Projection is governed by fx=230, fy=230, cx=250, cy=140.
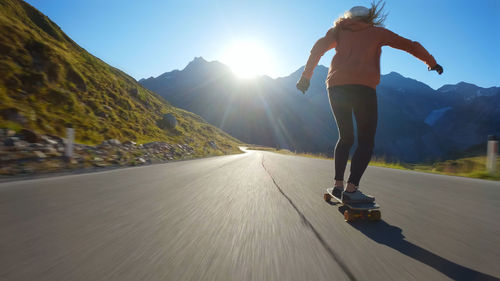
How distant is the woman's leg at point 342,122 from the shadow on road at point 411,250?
73 centimetres

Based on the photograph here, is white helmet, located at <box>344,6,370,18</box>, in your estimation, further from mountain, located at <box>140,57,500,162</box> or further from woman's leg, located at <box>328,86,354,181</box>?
mountain, located at <box>140,57,500,162</box>

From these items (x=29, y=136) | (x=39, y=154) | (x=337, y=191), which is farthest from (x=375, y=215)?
(x=29, y=136)

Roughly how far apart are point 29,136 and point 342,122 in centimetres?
810

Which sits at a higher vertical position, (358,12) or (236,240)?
(358,12)

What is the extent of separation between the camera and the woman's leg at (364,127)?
2.25 meters

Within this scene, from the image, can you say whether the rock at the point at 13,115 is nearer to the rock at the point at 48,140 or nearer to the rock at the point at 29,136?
the rock at the point at 29,136

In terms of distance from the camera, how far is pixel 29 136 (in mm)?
6379

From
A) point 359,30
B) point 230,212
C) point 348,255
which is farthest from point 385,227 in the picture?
point 359,30

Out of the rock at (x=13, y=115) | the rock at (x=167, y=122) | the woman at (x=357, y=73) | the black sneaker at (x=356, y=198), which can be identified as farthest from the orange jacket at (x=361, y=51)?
the rock at (x=167, y=122)

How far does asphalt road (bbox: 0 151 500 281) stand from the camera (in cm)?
109

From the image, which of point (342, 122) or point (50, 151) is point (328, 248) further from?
point (50, 151)

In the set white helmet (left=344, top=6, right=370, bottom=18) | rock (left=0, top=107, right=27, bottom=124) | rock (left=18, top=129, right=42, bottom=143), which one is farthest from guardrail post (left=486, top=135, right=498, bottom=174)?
rock (left=0, top=107, right=27, bottom=124)

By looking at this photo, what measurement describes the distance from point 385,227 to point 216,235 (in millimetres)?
1343

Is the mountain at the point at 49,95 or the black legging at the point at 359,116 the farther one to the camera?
the mountain at the point at 49,95
